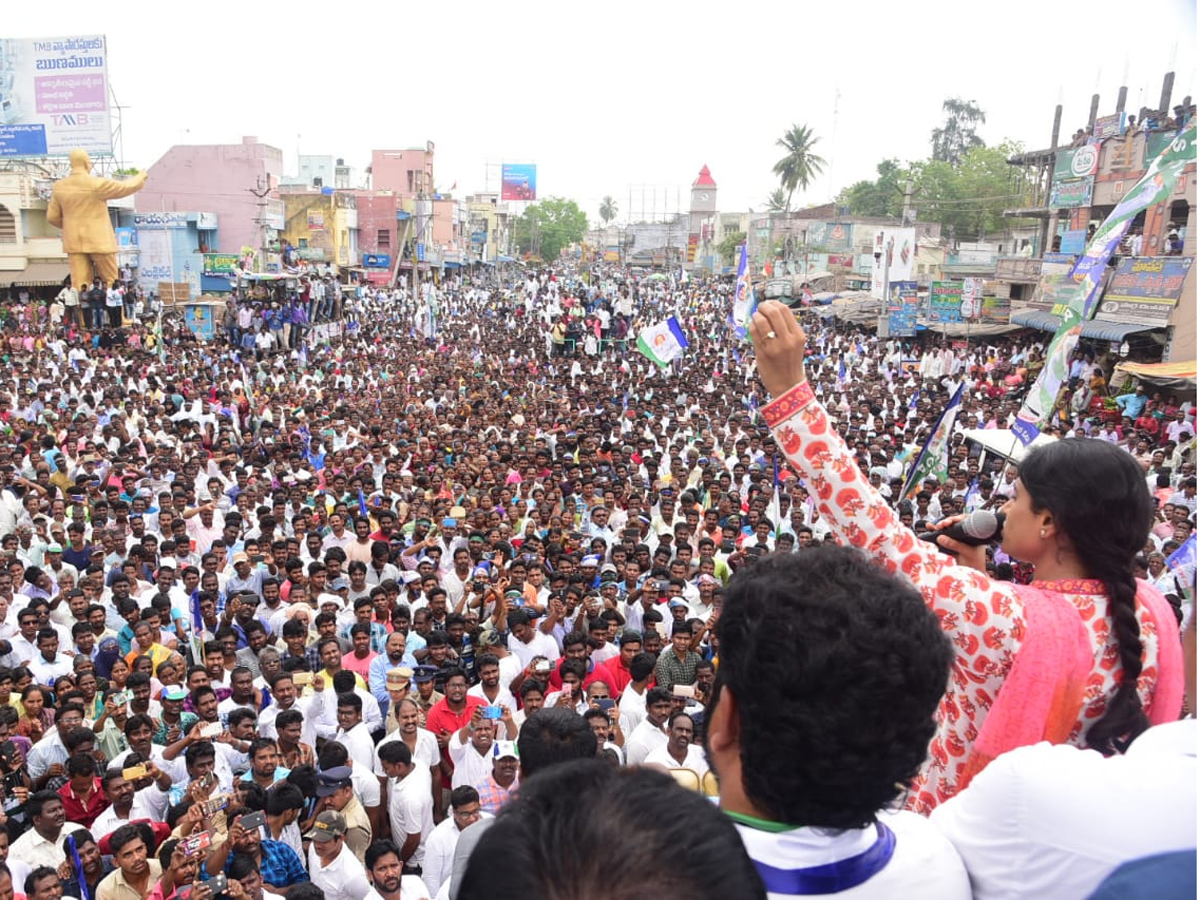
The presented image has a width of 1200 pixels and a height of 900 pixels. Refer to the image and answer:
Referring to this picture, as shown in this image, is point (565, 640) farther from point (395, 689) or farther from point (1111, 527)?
point (1111, 527)

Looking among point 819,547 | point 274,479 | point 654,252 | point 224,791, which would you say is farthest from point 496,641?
point 654,252

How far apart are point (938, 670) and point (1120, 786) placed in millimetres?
225

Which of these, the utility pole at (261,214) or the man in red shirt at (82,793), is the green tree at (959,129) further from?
the man in red shirt at (82,793)

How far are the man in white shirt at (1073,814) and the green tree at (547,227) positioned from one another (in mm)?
98440

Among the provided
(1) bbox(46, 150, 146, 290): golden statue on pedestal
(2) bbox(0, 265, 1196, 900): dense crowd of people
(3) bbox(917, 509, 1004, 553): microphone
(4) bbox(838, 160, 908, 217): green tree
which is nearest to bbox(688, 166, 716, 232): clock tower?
(4) bbox(838, 160, 908, 217): green tree

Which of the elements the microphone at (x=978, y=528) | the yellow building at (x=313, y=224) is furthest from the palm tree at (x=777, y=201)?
the microphone at (x=978, y=528)

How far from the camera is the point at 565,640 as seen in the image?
6027 millimetres

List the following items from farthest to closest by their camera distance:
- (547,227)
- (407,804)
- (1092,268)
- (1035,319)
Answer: (547,227) < (1035,319) < (1092,268) < (407,804)

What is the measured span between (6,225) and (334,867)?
94.5 feet

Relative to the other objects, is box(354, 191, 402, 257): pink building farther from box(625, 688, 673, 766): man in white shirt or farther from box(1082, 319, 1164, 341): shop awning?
box(625, 688, 673, 766): man in white shirt

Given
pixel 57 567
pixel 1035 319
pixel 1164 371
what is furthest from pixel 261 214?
pixel 1164 371

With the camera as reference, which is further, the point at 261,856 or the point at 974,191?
the point at 974,191

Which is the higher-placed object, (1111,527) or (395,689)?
(1111,527)

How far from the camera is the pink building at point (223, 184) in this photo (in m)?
35.2
